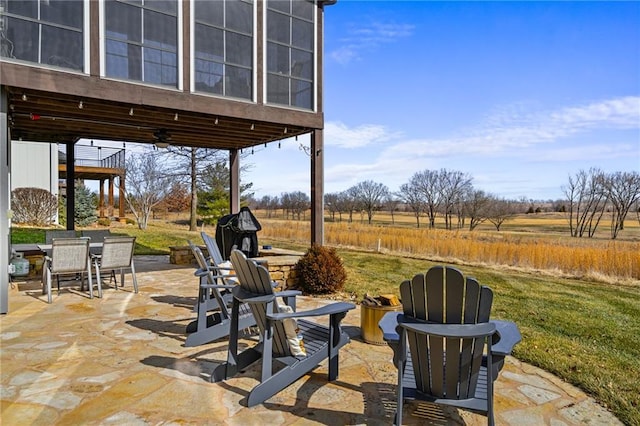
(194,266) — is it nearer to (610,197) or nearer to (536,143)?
(610,197)

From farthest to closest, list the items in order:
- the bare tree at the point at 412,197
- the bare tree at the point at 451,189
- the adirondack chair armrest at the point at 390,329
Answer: the bare tree at the point at 412,197
the bare tree at the point at 451,189
the adirondack chair armrest at the point at 390,329

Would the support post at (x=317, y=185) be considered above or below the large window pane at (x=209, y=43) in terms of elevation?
below

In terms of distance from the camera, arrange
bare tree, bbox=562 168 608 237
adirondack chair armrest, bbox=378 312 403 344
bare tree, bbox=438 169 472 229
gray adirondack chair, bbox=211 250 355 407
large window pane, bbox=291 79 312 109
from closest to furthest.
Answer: adirondack chair armrest, bbox=378 312 403 344 → gray adirondack chair, bbox=211 250 355 407 → large window pane, bbox=291 79 312 109 → bare tree, bbox=562 168 608 237 → bare tree, bbox=438 169 472 229

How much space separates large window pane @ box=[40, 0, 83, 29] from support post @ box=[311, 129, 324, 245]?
3706mm

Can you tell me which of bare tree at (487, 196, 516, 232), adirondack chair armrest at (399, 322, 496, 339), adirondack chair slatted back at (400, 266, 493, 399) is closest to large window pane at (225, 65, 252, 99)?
adirondack chair slatted back at (400, 266, 493, 399)

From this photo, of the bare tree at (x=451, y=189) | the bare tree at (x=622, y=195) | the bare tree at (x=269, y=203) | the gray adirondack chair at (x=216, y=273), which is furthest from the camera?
the bare tree at (x=269, y=203)

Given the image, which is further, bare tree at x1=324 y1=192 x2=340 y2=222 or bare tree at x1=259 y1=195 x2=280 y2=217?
bare tree at x1=259 y1=195 x2=280 y2=217

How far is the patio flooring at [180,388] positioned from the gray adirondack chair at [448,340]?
1.08 ft

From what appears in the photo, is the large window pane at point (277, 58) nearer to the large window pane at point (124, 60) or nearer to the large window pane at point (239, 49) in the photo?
the large window pane at point (239, 49)

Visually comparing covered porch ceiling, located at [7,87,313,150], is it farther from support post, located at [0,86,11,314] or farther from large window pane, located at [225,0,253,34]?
large window pane, located at [225,0,253,34]

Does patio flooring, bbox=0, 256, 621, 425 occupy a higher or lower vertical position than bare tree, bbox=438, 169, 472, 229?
lower

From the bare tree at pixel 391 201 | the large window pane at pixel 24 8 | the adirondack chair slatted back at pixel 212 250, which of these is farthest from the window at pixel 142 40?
the bare tree at pixel 391 201

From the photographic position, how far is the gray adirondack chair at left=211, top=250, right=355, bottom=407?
2557 millimetres

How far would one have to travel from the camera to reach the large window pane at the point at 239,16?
626 centimetres
